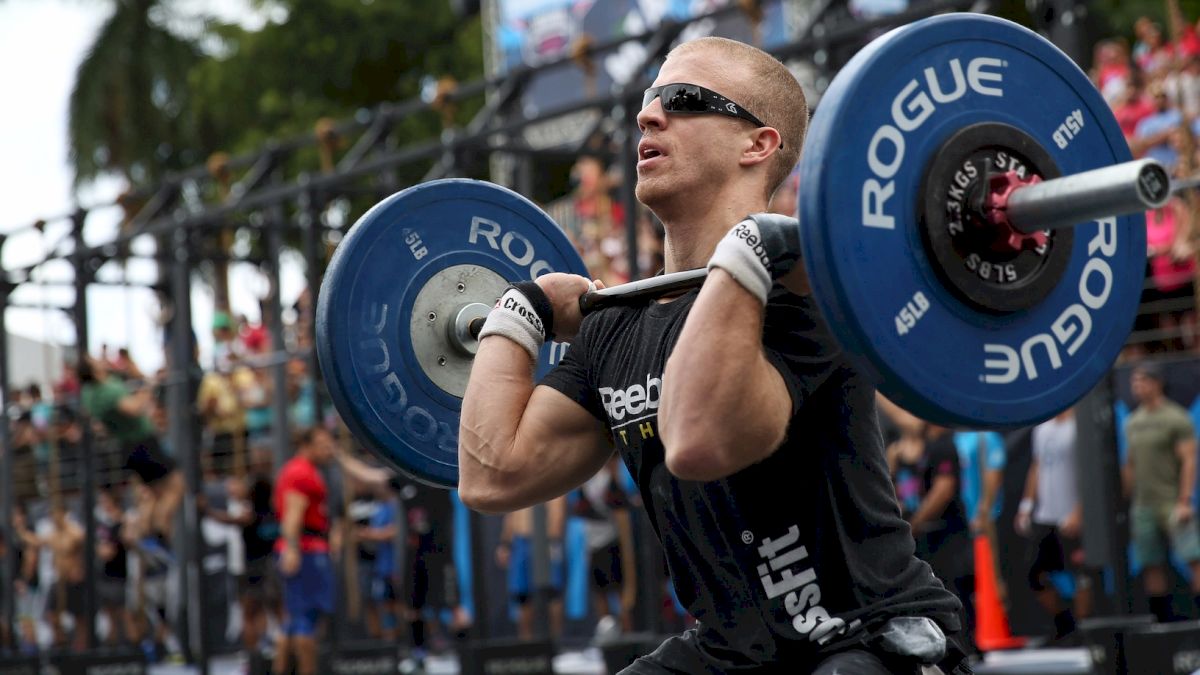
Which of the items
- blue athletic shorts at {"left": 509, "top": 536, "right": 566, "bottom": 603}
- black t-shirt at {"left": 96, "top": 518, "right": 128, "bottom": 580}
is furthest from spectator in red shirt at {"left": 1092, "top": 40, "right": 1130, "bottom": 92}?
black t-shirt at {"left": 96, "top": 518, "right": 128, "bottom": 580}

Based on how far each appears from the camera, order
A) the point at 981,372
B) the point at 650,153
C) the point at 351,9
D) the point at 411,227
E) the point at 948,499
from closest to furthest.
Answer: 1. the point at 981,372
2. the point at 650,153
3. the point at 411,227
4. the point at 948,499
5. the point at 351,9

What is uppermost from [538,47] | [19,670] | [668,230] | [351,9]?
[351,9]

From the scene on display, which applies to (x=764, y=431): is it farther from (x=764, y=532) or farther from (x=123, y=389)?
(x=123, y=389)

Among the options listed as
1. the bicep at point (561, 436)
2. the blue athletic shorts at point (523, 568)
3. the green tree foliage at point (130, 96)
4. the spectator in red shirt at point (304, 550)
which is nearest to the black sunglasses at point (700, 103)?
the bicep at point (561, 436)

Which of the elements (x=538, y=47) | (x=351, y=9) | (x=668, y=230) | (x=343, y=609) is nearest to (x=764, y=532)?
(x=668, y=230)

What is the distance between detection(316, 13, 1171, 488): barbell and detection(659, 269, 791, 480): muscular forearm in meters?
0.14

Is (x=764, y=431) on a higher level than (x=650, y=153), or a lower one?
lower

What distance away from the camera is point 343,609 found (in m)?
8.34

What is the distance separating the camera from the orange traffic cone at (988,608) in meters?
7.34

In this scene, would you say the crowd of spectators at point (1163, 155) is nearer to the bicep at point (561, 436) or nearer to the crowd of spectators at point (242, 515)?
the crowd of spectators at point (242, 515)

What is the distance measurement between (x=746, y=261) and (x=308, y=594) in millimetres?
6881

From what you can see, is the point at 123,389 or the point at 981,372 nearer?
the point at 981,372

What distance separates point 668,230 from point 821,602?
69cm

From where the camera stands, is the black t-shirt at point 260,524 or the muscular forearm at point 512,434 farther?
the black t-shirt at point 260,524
